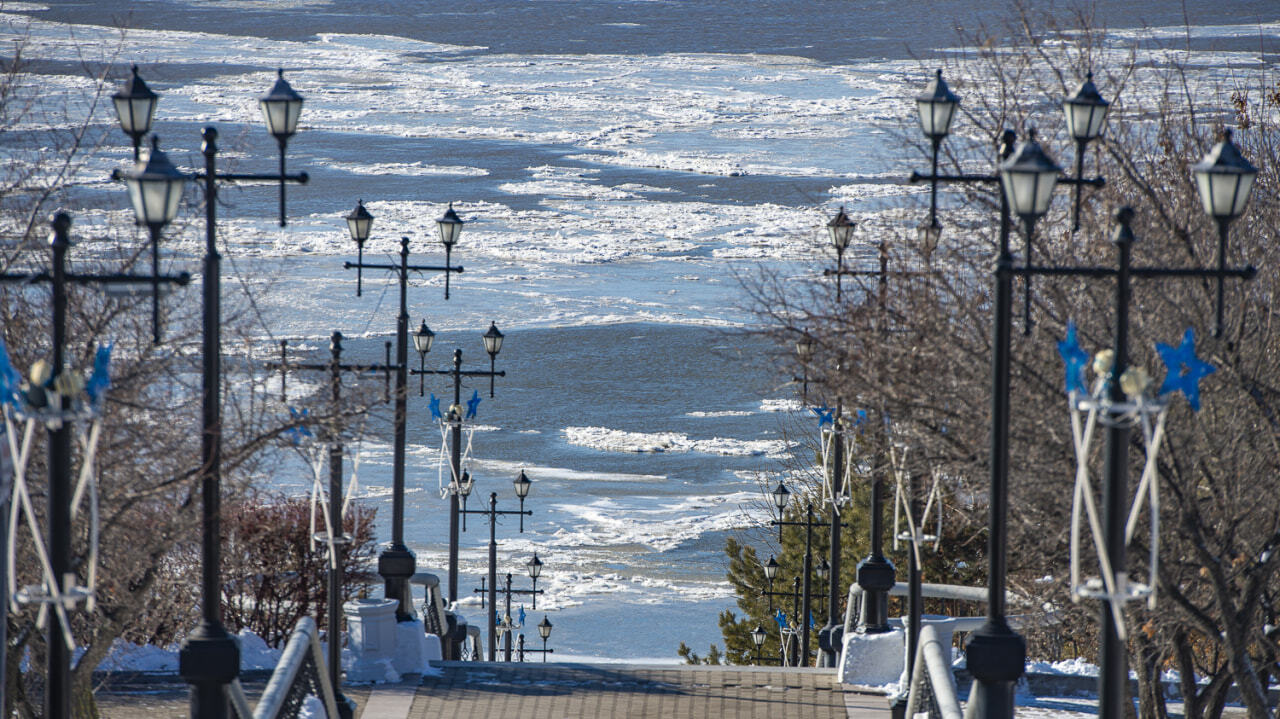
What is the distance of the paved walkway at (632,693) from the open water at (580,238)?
2.81 meters

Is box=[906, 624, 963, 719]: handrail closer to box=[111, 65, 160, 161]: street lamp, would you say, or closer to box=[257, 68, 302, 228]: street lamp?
box=[257, 68, 302, 228]: street lamp

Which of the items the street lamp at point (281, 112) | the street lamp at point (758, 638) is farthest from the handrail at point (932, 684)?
the street lamp at point (758, 638)

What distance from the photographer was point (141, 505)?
12922 mm

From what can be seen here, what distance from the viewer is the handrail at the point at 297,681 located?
10.3 meters

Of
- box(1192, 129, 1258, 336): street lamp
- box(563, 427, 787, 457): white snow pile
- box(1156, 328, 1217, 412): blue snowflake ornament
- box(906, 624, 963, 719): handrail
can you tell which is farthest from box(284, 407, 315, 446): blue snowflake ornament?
box(563, 427, 787, 457): white snow pile

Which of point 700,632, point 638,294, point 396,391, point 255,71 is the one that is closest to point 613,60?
point 255,71

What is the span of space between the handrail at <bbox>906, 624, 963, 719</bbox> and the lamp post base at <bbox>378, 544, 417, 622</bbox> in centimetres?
666

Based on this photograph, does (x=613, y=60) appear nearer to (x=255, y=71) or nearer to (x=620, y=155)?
(x=255, y=71)

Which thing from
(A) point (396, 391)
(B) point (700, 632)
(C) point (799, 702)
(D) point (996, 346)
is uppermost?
(D) point (996, 346)

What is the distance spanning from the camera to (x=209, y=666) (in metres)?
9.81

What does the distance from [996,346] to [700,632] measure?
33971 mm

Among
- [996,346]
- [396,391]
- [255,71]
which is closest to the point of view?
[996,346]

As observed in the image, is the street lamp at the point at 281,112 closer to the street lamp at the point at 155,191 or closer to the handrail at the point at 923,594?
the street lamp at the point at 155,191

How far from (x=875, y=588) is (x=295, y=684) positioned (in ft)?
21.9
